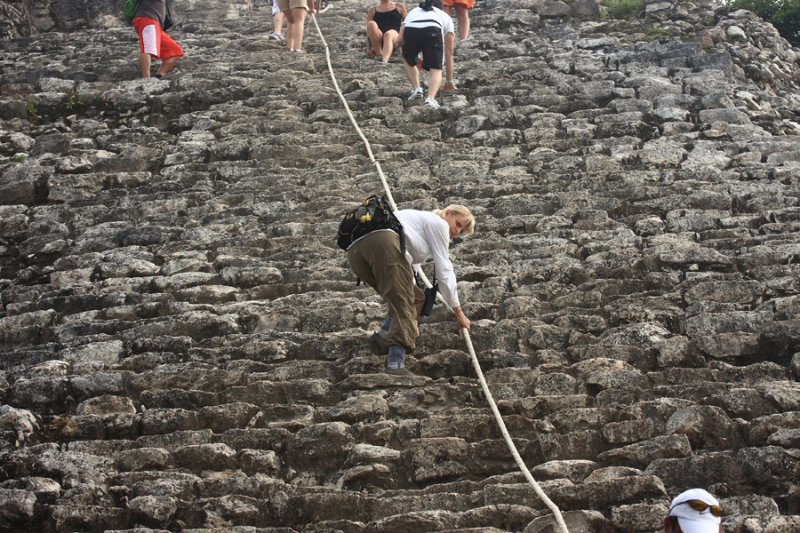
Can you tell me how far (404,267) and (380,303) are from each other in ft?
2.51

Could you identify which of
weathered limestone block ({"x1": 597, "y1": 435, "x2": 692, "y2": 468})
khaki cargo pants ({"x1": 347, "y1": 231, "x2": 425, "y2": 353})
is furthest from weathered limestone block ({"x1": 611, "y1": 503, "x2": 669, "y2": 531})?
khaki cargo pants ({"x1": 347, "y1": 231, "x2": 425, "y2": 353})

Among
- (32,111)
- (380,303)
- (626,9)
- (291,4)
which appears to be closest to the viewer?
(380,303)

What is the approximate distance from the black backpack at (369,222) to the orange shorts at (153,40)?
5764mm

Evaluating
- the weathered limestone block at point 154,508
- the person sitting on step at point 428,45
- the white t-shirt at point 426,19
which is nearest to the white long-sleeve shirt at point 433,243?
the weathered limestone block at point 154,508

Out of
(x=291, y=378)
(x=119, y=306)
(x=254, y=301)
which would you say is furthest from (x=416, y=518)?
(x=119, y=306)

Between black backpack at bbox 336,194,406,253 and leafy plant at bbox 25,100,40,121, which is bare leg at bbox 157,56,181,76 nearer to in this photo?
leafy plant at bbox 25,100,40,121

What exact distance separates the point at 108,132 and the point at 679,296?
5.49 meters

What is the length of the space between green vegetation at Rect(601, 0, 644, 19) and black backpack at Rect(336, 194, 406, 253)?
753cm

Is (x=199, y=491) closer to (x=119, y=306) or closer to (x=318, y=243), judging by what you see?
(x=119, y=306)

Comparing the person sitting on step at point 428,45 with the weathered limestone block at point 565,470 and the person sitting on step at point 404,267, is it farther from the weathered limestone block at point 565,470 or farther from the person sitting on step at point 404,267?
the weathered limestone block at point 565,470

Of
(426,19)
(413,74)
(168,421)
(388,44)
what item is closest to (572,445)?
(168,421)

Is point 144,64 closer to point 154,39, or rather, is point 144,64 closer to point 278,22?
point 154,39

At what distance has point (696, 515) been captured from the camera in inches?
155

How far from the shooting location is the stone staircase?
16.5 feet
